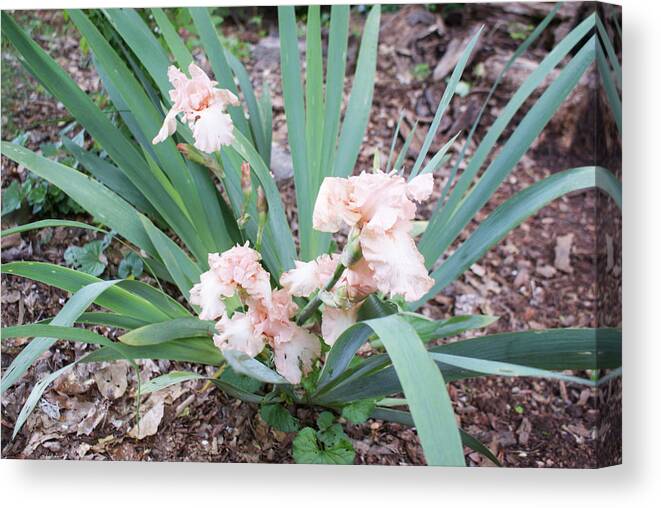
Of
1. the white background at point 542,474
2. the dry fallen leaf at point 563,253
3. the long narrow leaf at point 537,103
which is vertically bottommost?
the white background at point 542,474

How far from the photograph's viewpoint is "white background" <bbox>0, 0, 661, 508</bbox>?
1.44m

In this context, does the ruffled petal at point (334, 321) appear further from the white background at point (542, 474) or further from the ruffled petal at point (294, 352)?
the white background at point (542, 474)

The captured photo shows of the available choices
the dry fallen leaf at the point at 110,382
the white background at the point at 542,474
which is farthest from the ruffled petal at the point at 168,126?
the white background at the point at 542,474

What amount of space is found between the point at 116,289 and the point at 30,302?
1.17ft

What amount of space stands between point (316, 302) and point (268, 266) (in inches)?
10.2

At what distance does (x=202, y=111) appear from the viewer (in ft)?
4.31

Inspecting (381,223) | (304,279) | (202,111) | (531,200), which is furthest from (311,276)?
(531,200)

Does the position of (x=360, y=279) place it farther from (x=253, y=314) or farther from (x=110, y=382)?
(x=110, y=382)

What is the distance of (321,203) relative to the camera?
3.75 ft

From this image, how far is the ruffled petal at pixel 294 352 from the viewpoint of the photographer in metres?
1.32

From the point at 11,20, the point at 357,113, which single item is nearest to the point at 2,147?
the point at 11,20

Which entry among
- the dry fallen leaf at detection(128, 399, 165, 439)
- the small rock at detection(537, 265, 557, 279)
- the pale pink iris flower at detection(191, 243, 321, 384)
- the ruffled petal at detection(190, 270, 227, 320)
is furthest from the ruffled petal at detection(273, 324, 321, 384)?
the small rock at detection(537, 265, 557, 279)

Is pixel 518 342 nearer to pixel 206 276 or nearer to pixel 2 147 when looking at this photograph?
pixel 206 276

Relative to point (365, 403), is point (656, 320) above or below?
above
